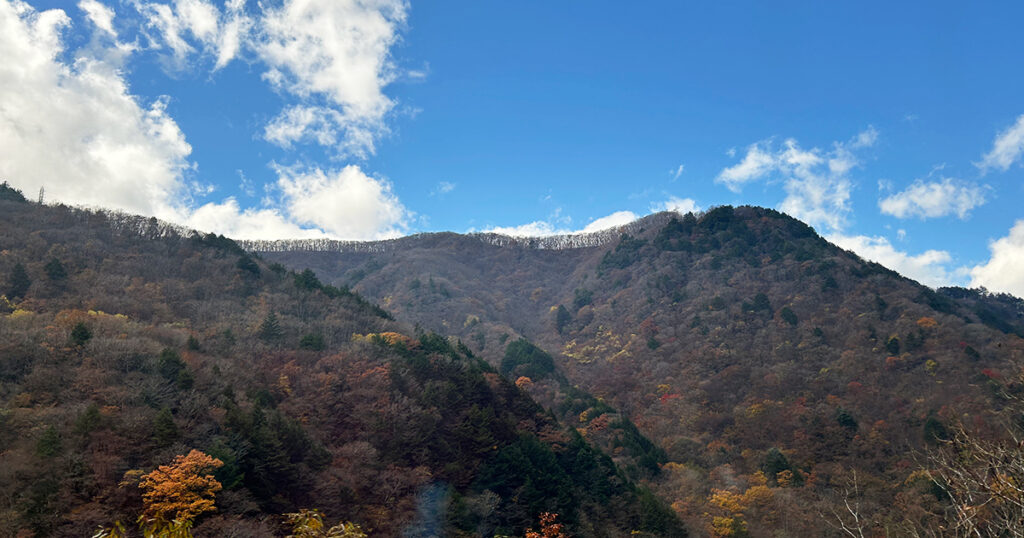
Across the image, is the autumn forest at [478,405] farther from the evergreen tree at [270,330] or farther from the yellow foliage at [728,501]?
the evergreen tree at [270,330]

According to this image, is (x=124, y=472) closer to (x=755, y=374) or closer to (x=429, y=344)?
(x=429, y=344)

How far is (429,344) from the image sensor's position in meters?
58.9

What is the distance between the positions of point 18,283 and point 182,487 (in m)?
33.6

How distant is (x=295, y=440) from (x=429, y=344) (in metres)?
23.8

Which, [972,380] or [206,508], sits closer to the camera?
[206,508]

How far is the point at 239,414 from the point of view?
33531 mm

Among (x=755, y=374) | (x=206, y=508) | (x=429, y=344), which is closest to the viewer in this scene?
(x=206, y=508)

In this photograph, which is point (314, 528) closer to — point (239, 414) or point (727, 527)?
point (239, 414)

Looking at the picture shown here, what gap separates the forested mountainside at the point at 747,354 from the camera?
49969mm

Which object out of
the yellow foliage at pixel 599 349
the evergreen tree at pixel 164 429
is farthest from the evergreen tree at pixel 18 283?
the yellow foliage at pixel 599 349

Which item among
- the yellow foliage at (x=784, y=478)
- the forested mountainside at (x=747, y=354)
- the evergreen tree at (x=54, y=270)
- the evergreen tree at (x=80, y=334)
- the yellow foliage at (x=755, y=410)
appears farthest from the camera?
the yellow foliage at (x=755, y=410)

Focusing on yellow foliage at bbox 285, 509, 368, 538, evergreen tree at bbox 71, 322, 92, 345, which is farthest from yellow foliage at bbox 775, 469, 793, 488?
evergreen tree at bbox 71, 322, 92, 345

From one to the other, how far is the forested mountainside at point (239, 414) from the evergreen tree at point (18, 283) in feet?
0.74

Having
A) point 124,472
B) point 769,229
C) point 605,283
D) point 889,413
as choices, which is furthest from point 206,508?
point 769,229
